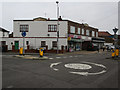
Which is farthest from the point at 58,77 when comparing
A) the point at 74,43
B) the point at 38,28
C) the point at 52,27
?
the point at 74,43

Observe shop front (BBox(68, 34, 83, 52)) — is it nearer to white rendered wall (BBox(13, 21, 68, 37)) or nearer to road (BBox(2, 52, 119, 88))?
white rendered wall (BBox(13, 21, 68, 37))

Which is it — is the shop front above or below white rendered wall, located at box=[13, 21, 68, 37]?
below

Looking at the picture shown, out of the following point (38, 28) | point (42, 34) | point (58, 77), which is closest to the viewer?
point (58, 77)

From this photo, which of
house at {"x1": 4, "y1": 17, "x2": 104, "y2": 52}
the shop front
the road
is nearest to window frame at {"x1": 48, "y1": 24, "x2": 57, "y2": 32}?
house at {"x1": 4, "y1": 17, "x2": 104, "y2": 52}

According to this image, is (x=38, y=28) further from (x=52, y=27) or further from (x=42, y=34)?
(x=52, y=27)

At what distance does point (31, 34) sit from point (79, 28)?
44.2 feet

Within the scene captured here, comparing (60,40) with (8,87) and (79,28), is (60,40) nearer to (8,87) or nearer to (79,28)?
(79,28)

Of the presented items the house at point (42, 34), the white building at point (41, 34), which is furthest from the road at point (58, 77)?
the white building at point (41, 34)

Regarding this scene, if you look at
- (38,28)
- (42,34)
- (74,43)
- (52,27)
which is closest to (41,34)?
(42,34)

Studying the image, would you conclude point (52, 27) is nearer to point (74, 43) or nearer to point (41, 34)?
point (41, 34)

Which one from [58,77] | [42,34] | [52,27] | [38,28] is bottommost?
[58,77]

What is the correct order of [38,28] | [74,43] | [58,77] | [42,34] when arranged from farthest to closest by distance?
[74,43] → [38,28] → [42,34] → [58,77]

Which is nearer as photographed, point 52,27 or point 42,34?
point 42,34

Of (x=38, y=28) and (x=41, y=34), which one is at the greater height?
(x=38, y=28)
